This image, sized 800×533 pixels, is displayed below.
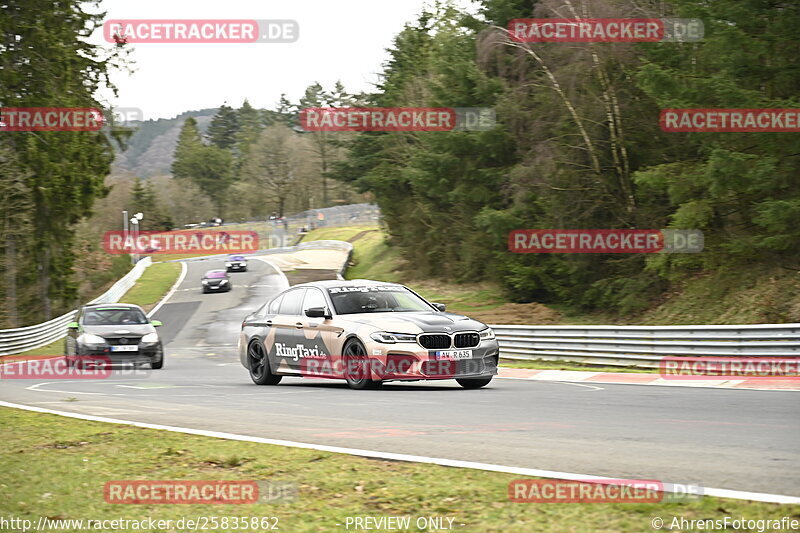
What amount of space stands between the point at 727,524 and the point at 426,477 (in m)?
2.23

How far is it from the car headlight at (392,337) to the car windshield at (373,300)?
1.08 m

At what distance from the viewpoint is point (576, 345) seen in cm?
1989

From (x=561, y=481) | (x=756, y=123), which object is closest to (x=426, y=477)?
(x=561, y=481)

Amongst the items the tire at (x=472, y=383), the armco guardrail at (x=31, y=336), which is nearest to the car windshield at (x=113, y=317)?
the tire at (x=472, y=383)

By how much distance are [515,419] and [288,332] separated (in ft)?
20.7

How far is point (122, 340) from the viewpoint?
21469mm

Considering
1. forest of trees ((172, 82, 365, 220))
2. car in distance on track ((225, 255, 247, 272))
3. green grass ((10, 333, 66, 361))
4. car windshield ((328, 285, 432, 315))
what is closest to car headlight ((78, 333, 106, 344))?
car windshield ((328, 285, 432, 315))

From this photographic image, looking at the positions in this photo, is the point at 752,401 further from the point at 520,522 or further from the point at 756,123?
the point at 756,123

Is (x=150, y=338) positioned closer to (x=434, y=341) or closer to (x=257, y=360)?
(x=257, y=360)

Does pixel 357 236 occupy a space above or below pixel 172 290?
above

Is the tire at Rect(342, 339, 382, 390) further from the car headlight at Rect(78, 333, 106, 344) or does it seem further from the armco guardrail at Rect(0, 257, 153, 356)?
the armco guardrail at Rect(0, 257, 153, 356)

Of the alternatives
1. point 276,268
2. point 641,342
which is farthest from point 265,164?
point 641,342

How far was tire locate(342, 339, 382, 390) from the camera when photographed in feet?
43.9

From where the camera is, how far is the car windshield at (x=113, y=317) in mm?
22125
